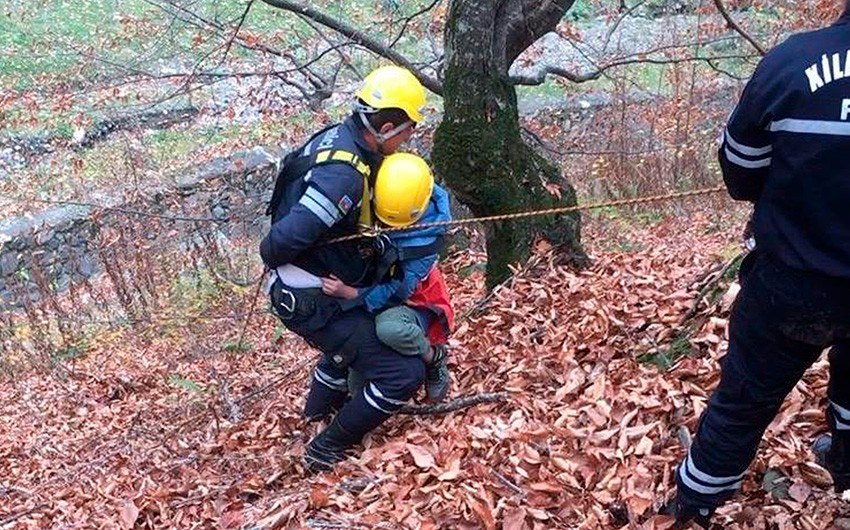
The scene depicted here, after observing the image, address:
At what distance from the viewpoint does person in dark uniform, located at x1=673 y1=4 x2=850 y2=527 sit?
2.27 metres

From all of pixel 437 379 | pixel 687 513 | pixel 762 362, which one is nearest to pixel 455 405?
pixel 437 379

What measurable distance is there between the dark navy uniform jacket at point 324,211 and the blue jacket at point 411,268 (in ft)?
0.67

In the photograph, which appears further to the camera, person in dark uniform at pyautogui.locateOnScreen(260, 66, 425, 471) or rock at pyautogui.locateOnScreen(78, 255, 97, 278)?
rock at pyautogui.locateOnScreen(78, 255, 97, 278)

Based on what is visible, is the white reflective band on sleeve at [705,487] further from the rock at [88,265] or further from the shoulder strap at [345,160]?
the rock at [88,265]

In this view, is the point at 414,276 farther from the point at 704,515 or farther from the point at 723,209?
the point at 723,209

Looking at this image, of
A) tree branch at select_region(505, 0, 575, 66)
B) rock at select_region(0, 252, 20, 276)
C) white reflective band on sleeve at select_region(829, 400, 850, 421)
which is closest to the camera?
white reflective band on sleeve at select_region(829, 400, 850, 421)

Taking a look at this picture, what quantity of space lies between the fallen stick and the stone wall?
6.69 meters

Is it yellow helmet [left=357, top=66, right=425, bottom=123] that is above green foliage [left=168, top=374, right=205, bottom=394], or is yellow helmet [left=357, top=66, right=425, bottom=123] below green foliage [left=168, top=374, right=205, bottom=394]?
above

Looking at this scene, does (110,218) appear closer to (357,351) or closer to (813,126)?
(357,351)

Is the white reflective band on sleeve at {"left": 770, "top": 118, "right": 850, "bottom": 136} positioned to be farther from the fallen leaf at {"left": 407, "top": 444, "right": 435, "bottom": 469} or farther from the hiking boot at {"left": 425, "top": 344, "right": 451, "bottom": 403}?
the hiking boot at {"left": 425, "top": 344, "right": 451, "bottom": 403}

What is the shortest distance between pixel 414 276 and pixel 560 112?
11.8 meters

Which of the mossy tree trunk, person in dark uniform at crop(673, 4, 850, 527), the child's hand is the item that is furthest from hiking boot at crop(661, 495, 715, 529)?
the mossy tree trunk

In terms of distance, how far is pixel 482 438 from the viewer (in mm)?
3850

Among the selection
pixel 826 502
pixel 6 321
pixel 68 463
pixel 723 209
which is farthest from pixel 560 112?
pixel 826 502
